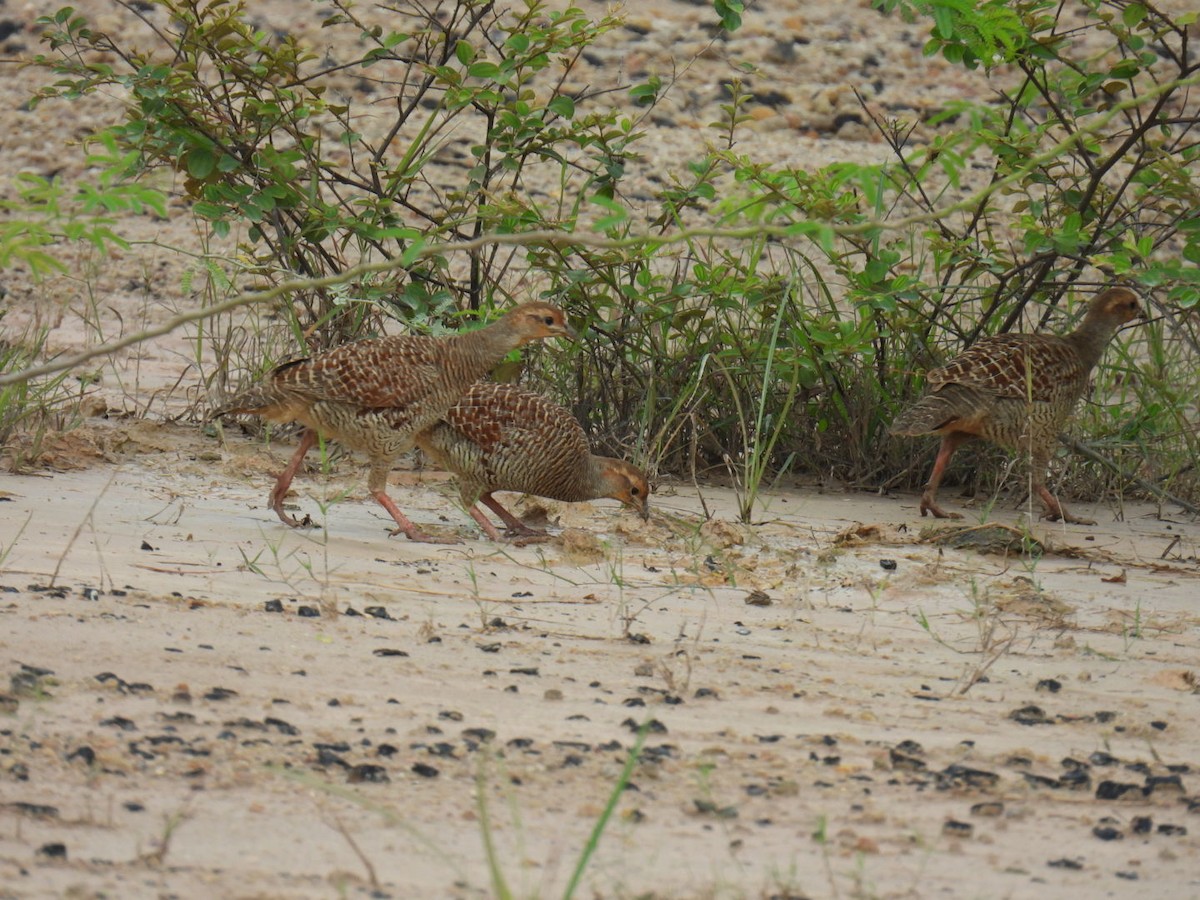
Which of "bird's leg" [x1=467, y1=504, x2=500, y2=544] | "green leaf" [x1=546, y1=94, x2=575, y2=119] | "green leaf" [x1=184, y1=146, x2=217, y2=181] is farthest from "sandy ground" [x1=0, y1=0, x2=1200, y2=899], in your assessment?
"green leaf" [x1=546, y1=94, x2=575, y2=119]

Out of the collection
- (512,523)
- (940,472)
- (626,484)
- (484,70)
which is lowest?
(512,523)

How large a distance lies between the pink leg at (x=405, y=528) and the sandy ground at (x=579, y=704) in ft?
0.43

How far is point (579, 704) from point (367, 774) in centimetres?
79

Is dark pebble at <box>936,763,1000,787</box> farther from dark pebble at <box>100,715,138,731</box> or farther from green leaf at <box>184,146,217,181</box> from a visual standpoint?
green leaf at <box>184,146,217,181</box>

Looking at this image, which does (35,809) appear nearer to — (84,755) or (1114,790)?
(84,755)

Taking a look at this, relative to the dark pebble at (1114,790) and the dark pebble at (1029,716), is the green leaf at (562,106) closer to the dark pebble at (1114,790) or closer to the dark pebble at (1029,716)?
the dark pebble at (1029,716)

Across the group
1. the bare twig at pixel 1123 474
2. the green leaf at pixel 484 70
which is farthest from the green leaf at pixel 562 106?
the bare twig at pixel 1123 474

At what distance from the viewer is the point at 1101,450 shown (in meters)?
8.27

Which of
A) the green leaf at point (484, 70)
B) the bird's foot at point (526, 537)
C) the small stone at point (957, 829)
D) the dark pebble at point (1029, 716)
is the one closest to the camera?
the small stone at point (957, 829)

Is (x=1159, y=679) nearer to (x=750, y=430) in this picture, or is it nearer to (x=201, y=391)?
(x=750, y=430)

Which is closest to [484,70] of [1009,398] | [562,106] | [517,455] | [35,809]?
[562,106]

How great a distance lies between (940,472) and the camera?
779 cm

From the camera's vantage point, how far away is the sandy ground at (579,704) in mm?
3137

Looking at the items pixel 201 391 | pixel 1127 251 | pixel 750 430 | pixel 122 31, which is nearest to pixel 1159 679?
pixel 1127 251
